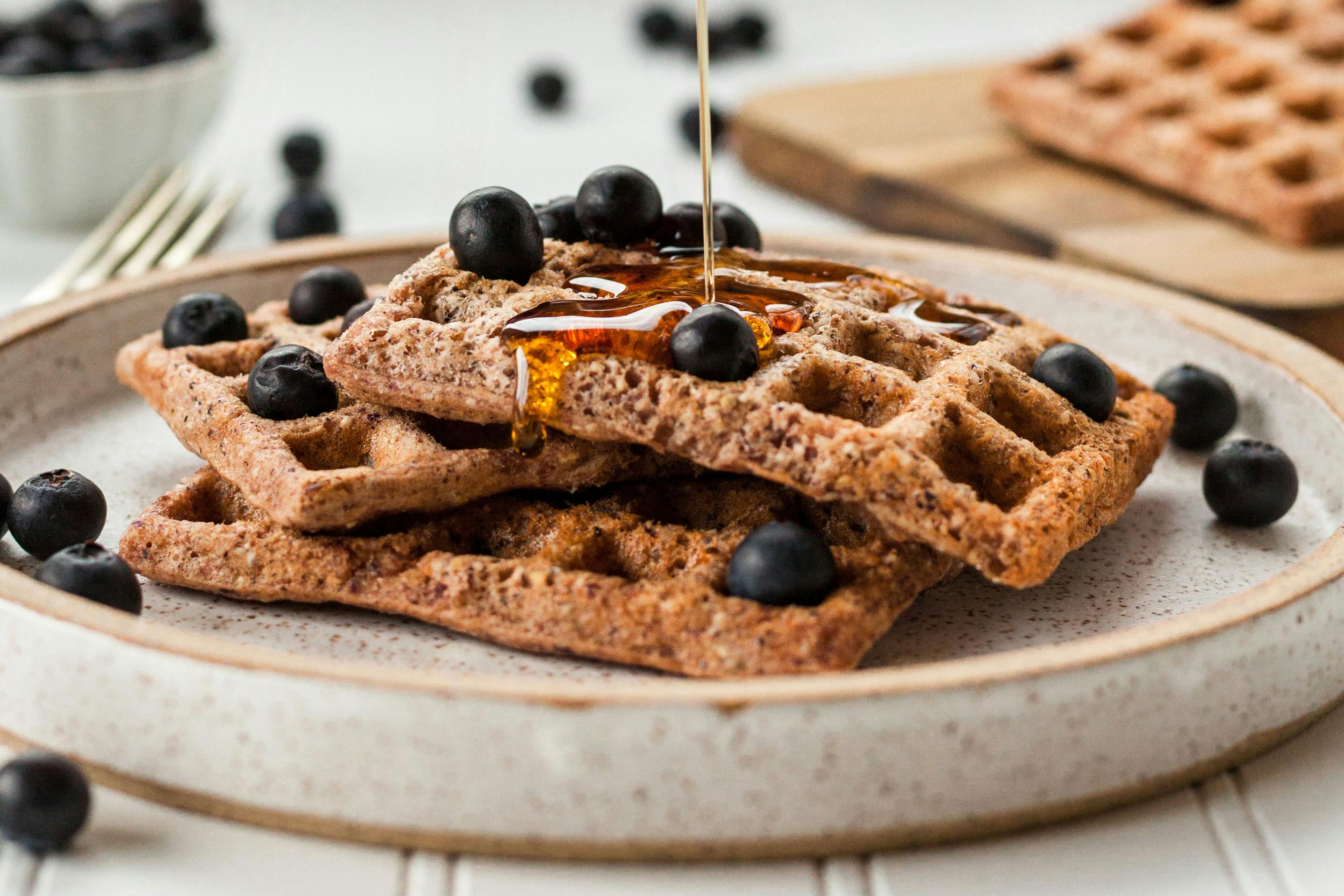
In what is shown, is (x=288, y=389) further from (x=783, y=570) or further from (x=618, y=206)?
(x=783, y=570)

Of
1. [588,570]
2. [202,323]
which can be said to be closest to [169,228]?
[202,323]

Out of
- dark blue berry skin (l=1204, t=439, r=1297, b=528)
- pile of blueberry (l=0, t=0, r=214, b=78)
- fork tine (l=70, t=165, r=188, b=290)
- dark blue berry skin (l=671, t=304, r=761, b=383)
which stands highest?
pile of blueberry (l=0, t=0, r=214, b=78)

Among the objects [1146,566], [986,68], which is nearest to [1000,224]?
[986,68]

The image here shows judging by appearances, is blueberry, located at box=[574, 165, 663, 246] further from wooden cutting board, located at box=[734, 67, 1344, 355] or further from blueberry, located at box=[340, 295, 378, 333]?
wooden cutting board, located at box=[734, 67, 1344, 355]

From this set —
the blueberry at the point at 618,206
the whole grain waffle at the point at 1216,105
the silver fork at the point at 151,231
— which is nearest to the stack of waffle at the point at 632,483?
the blueberry at the point at 618,206

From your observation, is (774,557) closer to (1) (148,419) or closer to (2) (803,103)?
(1) (148,419)

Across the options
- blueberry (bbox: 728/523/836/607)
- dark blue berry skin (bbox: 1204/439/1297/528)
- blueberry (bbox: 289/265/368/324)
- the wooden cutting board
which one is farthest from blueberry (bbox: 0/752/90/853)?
the wooden cutting board
